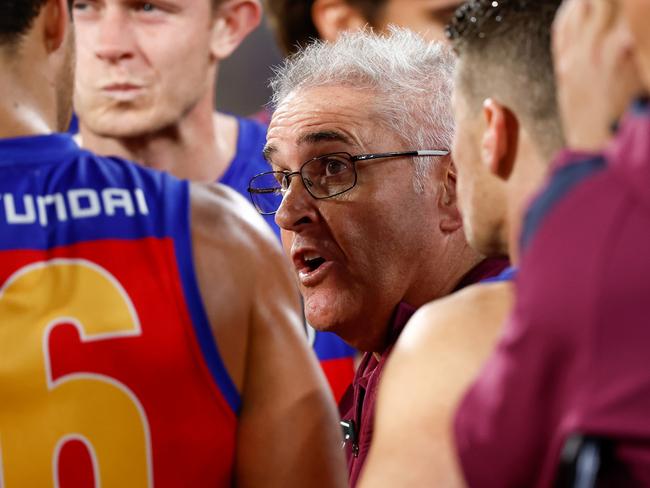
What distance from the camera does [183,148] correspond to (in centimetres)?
410

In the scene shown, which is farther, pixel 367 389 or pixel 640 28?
pixel 367 389

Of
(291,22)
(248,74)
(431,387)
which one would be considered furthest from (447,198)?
(248,74)

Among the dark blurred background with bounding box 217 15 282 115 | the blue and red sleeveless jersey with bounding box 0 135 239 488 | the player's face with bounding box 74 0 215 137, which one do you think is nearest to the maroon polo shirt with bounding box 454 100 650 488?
the blue and red sleeveless jersey with bounding box 0 135 239 488

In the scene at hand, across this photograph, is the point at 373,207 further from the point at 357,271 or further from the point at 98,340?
the point at 98,340

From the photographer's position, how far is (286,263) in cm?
217

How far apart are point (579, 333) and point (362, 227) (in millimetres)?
1650

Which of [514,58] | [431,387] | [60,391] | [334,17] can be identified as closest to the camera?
[431,387]

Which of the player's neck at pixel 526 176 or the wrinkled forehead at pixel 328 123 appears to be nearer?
the player's neck at pixel 526 176

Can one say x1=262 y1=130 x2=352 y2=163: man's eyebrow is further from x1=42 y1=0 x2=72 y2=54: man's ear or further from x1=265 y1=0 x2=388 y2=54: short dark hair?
x1=265 y1=0 x2=388 y2=54: short dark hair

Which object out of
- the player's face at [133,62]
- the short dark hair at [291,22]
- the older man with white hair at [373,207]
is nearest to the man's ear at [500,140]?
the older man with white hair at [373,207]

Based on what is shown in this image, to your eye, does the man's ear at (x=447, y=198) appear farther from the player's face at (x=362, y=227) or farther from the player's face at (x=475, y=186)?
the player's face at (x=475, y=186)

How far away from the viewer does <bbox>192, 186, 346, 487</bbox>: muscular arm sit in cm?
206

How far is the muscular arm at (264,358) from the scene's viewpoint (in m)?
2.06

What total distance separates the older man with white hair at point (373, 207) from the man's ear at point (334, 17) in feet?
5.74
